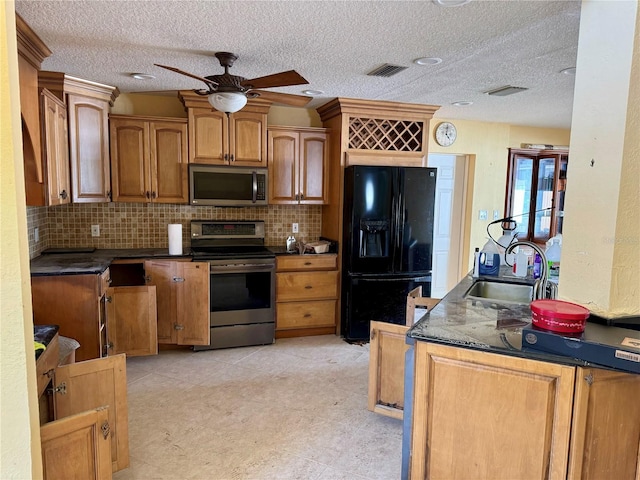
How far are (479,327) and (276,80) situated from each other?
6.04 feet

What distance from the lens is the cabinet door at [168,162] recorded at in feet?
12.8

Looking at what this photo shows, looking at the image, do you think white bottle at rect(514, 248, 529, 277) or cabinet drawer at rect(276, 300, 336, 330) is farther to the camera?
cabinet drawer at rect(276, 300, 336, 330)

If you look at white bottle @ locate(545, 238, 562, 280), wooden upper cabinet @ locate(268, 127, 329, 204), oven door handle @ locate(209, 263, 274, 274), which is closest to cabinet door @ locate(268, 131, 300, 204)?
wooden upper cabinet @ locate(268, 127, 329, 204)

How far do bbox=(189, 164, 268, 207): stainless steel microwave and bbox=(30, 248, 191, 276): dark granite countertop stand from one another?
1.77 feet

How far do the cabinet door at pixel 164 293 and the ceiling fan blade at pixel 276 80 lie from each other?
5.61ft

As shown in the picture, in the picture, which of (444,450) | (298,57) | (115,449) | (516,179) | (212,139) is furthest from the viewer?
(516,179)

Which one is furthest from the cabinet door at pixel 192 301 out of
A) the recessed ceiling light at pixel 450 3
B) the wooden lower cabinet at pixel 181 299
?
the recessed ceiling light at pixel 450 3

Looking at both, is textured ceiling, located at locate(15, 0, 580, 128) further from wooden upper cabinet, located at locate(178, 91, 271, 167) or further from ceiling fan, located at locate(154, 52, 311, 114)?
wooden upper cabinet, located at locate(178, 91, 271, 167)

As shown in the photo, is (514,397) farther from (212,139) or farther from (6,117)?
(212,139)

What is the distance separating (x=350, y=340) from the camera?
4215 millimetres

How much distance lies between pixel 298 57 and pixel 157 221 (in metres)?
2.21

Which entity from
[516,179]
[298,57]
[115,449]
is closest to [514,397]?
[115,449]

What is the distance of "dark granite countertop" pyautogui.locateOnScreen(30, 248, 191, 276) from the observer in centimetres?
295

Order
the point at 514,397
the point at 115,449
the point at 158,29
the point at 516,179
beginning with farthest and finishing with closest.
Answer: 1. the point at 516,179
2. the point at 158,29
3. the point at 115,449
4. the point at 514,397
